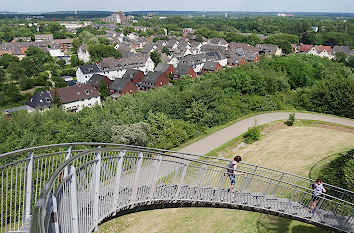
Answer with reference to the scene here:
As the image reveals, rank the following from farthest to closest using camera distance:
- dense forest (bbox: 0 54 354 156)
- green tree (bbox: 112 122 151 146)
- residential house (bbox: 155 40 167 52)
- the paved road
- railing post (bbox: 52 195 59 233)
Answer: residential house (bbox: 155 40 167 52) → the paved road → dense forest (bbox: 0 54 354 156) → green tree (bbox: 112 122 151 146) → railing post (bbox: 52 195 59 233)

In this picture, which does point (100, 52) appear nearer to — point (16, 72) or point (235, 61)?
point (16, 72)

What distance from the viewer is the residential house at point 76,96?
43.0m

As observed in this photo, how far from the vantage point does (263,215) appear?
14.8 m

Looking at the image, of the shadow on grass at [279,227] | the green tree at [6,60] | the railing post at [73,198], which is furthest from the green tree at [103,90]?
the railing post at [73,198]

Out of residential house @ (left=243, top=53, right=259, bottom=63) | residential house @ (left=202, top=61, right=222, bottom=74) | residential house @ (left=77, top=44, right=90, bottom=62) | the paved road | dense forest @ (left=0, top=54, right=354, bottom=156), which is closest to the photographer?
dense forest @ (left=0, top=54, right=354, bottom=156)

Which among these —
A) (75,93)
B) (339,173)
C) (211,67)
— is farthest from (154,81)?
(339,173)

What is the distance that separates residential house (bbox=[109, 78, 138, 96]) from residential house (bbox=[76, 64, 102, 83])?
442 inches

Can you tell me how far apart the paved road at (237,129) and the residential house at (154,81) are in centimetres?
2555

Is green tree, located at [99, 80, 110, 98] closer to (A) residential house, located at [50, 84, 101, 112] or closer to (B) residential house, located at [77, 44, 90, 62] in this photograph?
(A) residential house, located at [50, 84, 101, 112]

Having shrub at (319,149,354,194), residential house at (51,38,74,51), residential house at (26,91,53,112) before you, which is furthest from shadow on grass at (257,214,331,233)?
residential house at (51,38,74,51)

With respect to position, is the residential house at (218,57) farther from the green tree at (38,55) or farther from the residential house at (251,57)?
the green tree at (38,55)

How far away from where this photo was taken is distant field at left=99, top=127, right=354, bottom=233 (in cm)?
1379

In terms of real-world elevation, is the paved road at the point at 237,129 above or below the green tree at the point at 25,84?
above

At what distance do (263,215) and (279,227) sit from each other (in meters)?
1.28
